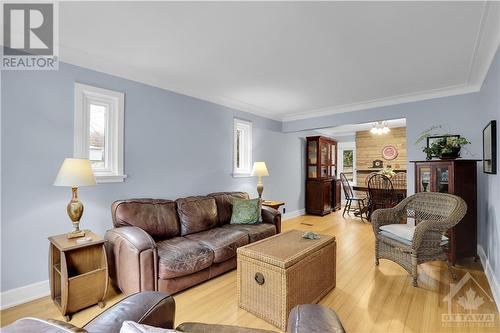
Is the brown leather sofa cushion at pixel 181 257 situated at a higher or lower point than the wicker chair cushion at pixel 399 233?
lower

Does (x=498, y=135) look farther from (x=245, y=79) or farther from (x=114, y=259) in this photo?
(x=114, y=259)

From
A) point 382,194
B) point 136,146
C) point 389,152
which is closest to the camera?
point 136,146

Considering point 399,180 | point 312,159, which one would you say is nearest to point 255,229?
point 312,159

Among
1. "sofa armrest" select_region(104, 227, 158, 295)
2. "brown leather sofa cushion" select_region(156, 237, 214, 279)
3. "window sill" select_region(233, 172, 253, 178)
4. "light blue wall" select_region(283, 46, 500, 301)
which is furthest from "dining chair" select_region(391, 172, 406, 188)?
"sofa armrest" select_region(104, 227, 158, 295)

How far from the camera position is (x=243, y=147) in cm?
479

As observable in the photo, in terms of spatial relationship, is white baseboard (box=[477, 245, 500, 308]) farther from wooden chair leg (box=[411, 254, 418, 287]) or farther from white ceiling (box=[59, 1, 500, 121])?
white ceiling (box=[59, 1, 500, 121])

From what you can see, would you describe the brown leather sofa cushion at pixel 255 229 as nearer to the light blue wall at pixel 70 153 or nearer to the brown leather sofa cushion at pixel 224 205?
the brown leather sofa cushion at pixel 224 205

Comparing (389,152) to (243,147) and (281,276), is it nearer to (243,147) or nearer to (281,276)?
(243,147)

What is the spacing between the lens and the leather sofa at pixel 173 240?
2264 millimetres

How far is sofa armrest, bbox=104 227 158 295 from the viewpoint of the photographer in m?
2.21

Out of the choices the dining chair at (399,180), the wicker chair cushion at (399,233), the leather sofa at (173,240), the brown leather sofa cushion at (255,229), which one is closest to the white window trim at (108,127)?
the leather sofa at (173,240)

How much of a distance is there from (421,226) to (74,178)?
3291mm

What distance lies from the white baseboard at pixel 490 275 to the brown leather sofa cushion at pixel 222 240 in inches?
92.9

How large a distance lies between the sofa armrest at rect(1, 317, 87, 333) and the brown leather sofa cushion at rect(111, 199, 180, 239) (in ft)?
6.68
